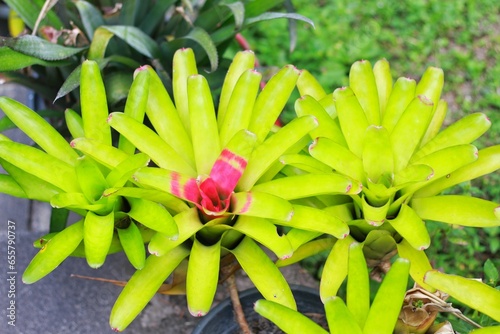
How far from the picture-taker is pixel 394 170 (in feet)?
4.14

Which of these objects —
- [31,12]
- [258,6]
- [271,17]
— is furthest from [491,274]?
[31,12]

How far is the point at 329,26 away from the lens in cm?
282

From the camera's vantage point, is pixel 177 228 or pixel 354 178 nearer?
pixel 177 228

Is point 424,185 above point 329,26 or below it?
above

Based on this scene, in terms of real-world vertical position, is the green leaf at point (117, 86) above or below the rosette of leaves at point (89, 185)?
below

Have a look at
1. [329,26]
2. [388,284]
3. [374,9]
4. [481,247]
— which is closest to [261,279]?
[388,284]

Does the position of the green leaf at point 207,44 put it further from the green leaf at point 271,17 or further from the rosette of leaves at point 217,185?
the rosette of leaves at point 217,185

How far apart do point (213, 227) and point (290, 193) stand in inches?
7.1

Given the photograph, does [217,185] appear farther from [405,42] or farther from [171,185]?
[405,42]

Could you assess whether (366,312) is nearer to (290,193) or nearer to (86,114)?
(290,193)

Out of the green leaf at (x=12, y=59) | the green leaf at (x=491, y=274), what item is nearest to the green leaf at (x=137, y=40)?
the green leaf at (x=12, y=59)

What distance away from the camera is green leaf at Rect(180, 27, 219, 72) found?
5.34ft

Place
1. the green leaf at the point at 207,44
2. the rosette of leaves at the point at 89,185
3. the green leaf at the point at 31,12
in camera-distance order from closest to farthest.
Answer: the rosette of leaves at the point at 89,185 → the green leaf at the point at 207,44 → the green leaf at the point at 31,12

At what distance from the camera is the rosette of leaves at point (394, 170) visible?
118 centimetres
